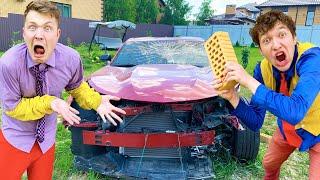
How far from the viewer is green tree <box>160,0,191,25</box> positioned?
39969mm

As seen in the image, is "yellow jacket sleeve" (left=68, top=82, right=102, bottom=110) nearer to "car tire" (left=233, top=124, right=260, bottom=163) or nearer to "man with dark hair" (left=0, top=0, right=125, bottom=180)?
"man with dark hair" (left=0, top=0, right=125, bottom=180)

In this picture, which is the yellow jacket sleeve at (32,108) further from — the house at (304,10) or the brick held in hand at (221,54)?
the house at (304,10)

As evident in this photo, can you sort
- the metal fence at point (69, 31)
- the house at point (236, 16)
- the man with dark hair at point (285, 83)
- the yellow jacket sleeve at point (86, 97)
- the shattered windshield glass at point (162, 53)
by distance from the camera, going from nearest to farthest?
the man with dark hair at point (285, 83)
the yellow jacket sleeve at point (86, 97)
the shattered windshield glass at point (162, 53)
the metal fence at point (69, 31)
the house at point (236, 16)

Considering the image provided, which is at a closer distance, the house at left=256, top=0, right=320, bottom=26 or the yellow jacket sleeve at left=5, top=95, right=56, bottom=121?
the yellow jacket sleeve at left=5, top=95, right=56, bottom=121

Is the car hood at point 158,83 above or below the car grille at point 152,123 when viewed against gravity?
above

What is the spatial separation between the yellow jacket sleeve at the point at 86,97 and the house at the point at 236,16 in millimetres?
30856

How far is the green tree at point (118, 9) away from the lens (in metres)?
30.6

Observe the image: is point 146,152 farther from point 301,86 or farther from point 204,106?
point 301,86

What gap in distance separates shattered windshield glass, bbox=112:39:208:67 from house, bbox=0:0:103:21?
1471 centimetres

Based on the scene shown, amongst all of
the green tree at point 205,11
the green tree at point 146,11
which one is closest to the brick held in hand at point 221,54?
the green tree at point 146,11

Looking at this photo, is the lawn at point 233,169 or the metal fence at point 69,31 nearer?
the lawn at point 233,169

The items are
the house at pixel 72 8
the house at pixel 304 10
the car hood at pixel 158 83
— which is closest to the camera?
the car hood at pixel 158 83

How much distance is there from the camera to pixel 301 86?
196 cm

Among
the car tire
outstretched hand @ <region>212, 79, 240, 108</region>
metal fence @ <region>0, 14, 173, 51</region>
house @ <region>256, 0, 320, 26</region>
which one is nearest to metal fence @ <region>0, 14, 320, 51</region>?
metal fence @ <region>0, 14, 173, 51</region>
